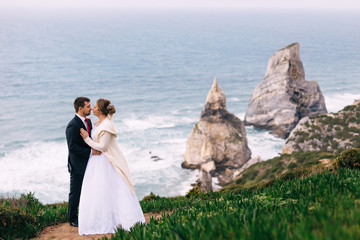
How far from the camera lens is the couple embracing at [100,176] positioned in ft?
22.7

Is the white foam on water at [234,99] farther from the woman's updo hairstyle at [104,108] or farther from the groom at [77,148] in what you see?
the woman's updo hairstyle at [104,108]

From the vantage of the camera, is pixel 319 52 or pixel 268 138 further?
pixel 319 52

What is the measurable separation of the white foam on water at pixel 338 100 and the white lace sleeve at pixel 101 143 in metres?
78.7

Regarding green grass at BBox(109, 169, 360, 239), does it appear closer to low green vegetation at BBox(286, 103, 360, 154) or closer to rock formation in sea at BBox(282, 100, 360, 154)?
low green vegetation at BBox(286, 103, 360, 154)

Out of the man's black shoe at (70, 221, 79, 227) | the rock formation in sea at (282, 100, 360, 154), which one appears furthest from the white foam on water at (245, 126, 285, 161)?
the man's black shoe at (70, 221, 79, 227)

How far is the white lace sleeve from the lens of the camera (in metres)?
6.96

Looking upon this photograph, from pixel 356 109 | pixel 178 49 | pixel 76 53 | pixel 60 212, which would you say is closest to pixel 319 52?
pixel 178 49

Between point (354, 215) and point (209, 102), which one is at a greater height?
point (354, 215)

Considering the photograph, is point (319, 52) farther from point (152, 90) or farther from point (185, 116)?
point (185, 116)

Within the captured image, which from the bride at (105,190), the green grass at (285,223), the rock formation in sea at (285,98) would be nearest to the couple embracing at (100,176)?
the bride at (105,190)

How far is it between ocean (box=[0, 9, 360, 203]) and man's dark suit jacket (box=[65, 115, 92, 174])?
15.5ft

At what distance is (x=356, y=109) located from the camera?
43.9 metres

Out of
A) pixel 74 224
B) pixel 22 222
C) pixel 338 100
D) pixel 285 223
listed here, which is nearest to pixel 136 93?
pixel 338 100

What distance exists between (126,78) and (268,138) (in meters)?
66.5
